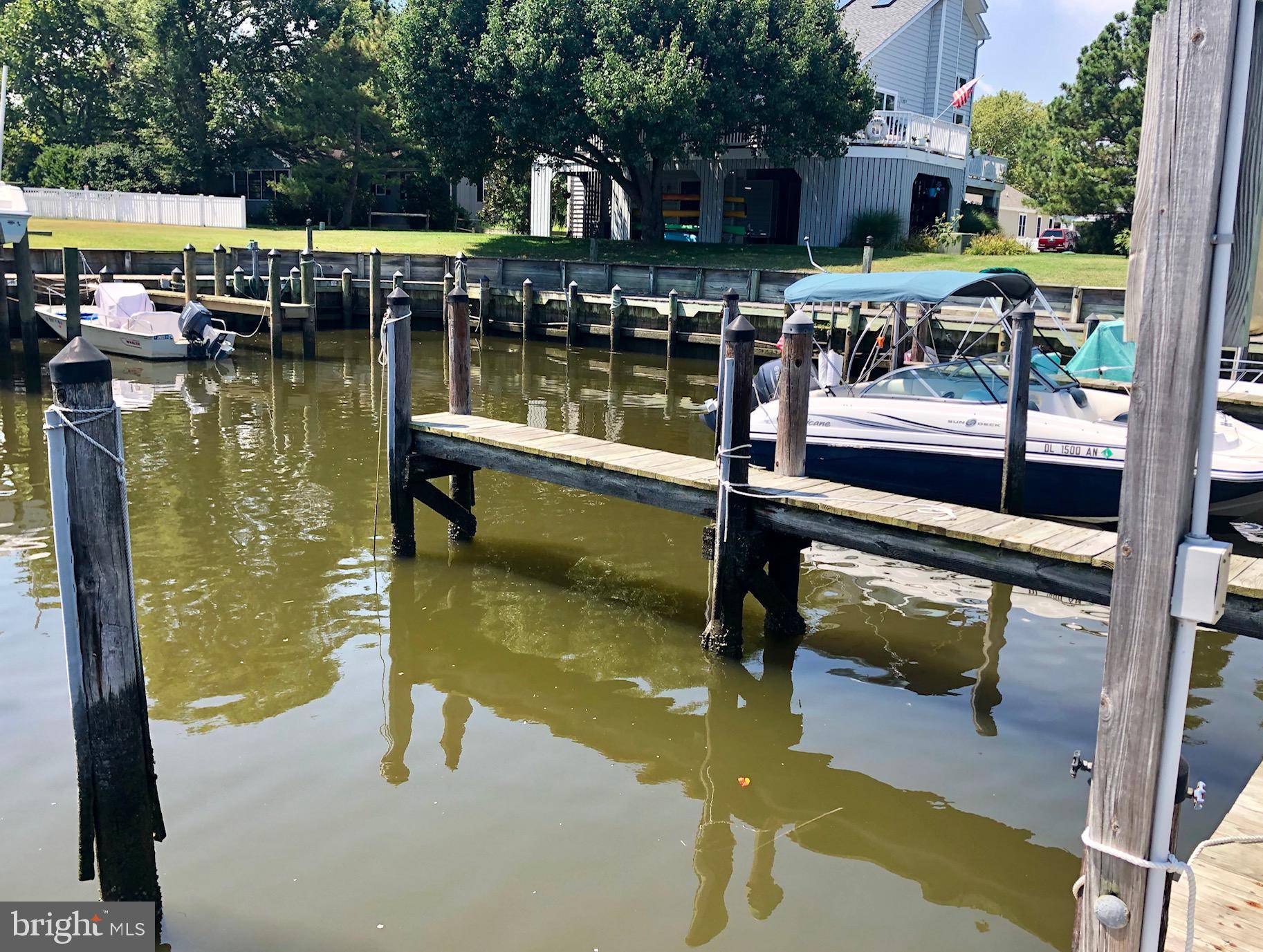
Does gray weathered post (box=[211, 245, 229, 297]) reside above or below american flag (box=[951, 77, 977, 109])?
below

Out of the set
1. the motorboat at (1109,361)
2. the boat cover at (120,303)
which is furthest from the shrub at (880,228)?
the boat cover at (120,303)

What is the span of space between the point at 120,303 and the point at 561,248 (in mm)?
16766

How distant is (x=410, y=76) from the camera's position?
106 feet

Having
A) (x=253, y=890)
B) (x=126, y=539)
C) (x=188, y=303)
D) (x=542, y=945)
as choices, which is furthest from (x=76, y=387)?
(x=188, y=303)

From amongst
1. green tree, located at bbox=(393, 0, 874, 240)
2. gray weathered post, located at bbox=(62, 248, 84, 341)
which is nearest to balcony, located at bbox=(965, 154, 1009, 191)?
green tree, located at bbox=(393, 0, 874, 240)

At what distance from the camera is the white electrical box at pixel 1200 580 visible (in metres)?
2.65

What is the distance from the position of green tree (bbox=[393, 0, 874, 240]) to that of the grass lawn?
9.74 feet

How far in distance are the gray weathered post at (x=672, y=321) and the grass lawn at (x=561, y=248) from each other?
18.7 feet

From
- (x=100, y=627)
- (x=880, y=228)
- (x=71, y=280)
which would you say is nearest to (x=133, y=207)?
(x=71, y=280)

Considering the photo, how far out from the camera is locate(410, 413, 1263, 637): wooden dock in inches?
232

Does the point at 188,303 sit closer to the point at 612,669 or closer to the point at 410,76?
the point at 410,76

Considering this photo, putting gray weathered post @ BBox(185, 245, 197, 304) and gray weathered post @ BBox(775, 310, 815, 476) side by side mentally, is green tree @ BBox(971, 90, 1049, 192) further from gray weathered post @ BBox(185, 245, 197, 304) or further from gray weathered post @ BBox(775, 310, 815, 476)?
gray weathered post @ BBox(775, 310, 815, 476)

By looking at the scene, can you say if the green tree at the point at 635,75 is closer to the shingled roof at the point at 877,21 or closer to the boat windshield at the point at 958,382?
the shingled roof at the point at 877,21

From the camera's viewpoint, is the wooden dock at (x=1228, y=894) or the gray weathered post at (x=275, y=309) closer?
the wooden dock at (x=1228, y=894)
